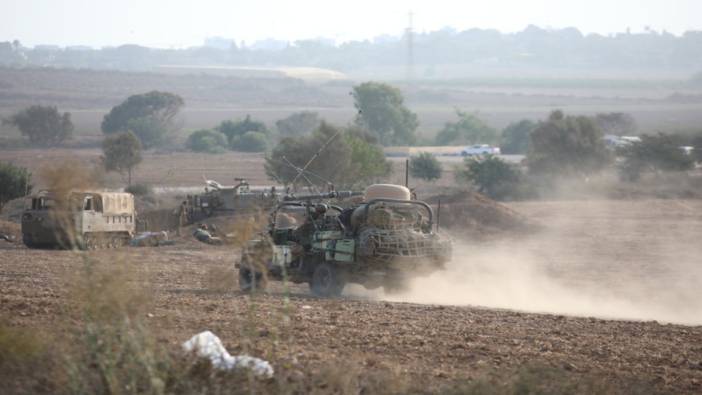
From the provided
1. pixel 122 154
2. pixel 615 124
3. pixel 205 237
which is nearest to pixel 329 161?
pixel 205 237

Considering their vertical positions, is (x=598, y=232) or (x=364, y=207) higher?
(x=364, y=207)

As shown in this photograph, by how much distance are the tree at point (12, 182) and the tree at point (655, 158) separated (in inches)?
1314

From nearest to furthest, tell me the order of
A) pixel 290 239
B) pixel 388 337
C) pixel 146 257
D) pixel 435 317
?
pixel 388 337, pixel 435 317, pixel 290 239, pixel 146 257

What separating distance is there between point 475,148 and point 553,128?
101ft

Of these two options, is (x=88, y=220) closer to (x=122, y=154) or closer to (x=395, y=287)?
(x=395, y=287)

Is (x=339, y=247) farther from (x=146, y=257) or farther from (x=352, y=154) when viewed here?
(x=352, y=154)

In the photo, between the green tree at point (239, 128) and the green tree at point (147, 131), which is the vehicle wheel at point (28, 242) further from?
the green tree at point (239, 128)

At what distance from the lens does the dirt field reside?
1287 centimetres

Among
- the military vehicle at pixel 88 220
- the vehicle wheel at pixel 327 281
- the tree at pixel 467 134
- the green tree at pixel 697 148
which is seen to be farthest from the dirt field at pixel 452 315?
the tree at pixel 467 134

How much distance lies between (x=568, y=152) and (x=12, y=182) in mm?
33894

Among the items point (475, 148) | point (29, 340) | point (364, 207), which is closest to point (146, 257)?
point (364, 207)

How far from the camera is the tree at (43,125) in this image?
9969 cm

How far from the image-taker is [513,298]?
24.3 metres

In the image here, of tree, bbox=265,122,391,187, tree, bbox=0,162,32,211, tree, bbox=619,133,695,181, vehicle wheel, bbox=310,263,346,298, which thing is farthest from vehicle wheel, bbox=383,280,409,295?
tree, bbox=619,133,695,181
